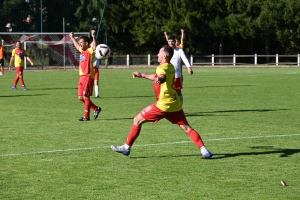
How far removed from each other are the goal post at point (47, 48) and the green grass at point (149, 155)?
36.2m

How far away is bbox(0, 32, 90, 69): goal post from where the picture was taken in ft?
185

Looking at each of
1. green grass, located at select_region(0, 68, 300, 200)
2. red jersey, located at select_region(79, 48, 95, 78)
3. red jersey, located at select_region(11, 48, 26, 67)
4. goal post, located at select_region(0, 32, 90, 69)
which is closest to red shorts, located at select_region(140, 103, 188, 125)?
green grass, located at select_region(0, 68, 300, 200)

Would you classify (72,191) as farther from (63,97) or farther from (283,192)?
(63,97)

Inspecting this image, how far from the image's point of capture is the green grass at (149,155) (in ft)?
28.8

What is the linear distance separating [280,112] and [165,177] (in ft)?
33.2

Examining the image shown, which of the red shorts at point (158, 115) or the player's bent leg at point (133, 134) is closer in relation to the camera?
the red shorts at point (158, 115)

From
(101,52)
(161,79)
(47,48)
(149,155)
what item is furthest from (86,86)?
(47,48)

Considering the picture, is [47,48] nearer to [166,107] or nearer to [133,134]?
[133,134]

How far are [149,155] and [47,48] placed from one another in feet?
154

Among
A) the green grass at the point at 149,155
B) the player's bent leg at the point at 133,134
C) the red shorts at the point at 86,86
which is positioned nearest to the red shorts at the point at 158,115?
the player's bent leg at the point at 133,134

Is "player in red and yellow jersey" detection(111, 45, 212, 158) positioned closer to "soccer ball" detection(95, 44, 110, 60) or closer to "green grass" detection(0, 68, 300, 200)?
"green grass" detection(0, 68, 300, 200)

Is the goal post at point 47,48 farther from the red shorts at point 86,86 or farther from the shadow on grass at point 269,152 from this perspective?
the shadow on grass at point 269,152

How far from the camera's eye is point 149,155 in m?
11.5

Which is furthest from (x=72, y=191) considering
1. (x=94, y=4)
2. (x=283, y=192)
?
(x=94, y=4)
